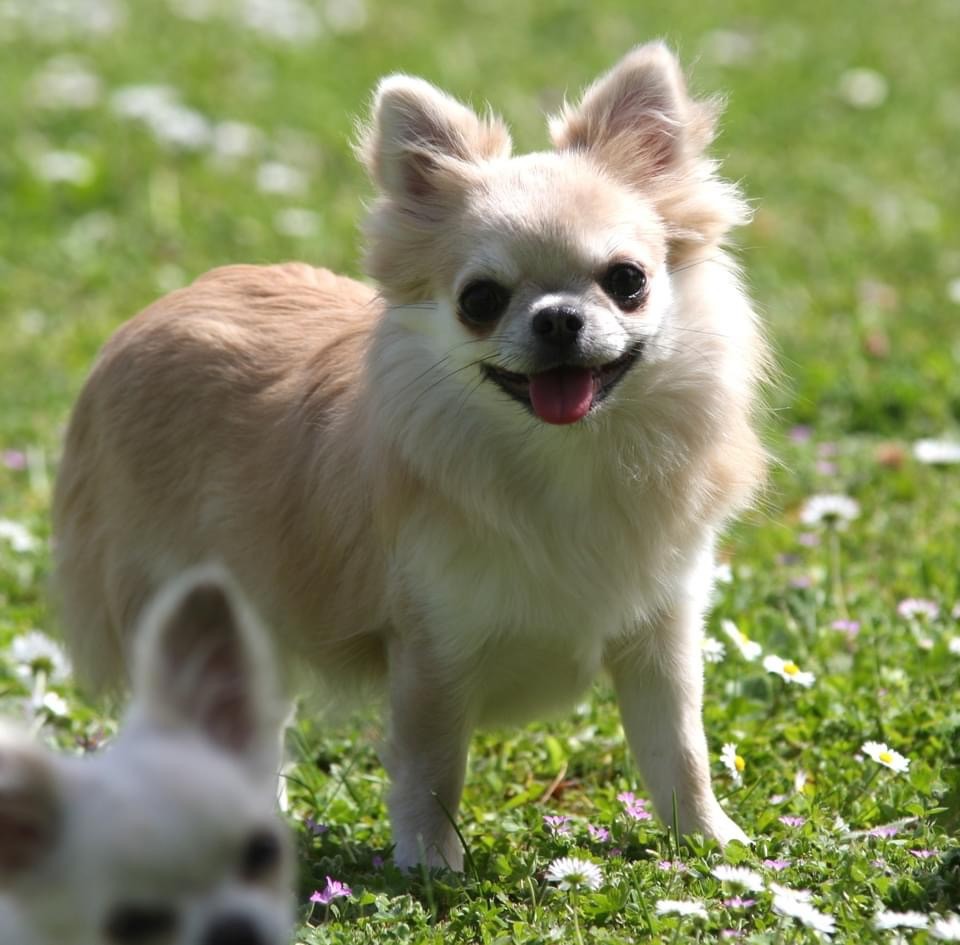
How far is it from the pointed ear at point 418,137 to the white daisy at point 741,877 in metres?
1.66

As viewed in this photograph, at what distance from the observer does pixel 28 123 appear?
8781 millimetres

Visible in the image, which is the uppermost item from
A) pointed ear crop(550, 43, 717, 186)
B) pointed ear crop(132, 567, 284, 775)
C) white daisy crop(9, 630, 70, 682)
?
pointed ear crop(550, 43, 717, 186)

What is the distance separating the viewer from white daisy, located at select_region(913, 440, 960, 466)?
561 cm


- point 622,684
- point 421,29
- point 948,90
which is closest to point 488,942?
point 622,684

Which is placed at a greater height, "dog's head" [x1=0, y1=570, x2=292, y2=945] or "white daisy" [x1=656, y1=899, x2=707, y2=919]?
"dog's head" [x1=0, y1=570, x2=292, y2=945]

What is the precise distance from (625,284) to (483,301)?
12.4 inches

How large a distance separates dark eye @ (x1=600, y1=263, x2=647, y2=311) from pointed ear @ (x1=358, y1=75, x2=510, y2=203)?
475 millimetres

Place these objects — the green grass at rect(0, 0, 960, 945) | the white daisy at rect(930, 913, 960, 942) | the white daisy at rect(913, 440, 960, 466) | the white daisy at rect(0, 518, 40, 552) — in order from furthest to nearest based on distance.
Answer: the white daisy at rect(913, 440, 960, 466) → the white daisy at rect(0, 518, 40, 552) → the green grass at rect(0, 0, 960, 945) → the white daisy at rect(930, 913, 960, 942)

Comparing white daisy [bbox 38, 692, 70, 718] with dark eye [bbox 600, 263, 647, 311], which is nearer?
dark eye [bbox 600, 263, 647, 311]

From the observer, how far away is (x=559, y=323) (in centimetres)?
358

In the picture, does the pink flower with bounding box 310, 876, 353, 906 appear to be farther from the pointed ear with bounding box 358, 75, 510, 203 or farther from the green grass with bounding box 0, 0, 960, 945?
the pointed ear with bounding box 358, 75, 510, 203

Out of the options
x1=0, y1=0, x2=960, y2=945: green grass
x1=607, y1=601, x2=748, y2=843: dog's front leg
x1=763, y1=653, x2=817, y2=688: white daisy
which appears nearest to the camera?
x1=0, y1=0, x2=960, y2=945: green grass

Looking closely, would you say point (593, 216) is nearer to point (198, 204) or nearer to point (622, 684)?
point (622, 684)

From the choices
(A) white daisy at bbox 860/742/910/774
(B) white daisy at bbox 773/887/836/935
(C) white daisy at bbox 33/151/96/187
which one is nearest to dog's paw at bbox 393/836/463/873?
(B) white daisy at bbox 773/887/836/935
